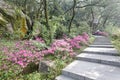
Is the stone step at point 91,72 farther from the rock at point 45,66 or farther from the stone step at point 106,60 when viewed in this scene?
the rock at point 45,66

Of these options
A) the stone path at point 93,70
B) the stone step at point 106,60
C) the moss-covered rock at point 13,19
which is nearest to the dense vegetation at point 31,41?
the moss-covered rock at point 13,19

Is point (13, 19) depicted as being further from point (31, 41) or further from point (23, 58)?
point (23, 58)

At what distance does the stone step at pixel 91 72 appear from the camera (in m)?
3.53

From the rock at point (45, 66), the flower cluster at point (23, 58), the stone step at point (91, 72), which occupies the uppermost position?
the flower cluster at point (23, 58)

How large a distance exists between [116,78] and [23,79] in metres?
2.63

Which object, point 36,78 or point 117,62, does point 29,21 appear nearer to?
point 36,78

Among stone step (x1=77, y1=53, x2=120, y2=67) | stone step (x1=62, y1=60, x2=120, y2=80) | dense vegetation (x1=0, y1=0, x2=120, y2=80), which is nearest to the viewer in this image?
stone step (x1=62, y1=60, x2=120, y2=80)

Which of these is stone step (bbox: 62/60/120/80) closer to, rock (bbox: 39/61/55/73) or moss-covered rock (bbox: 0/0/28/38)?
rock (bbox: 39/61/55/73)

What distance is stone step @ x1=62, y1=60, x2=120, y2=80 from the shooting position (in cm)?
353

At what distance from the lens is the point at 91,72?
386cm

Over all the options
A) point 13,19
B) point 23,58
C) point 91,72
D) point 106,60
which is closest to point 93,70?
point 91,72

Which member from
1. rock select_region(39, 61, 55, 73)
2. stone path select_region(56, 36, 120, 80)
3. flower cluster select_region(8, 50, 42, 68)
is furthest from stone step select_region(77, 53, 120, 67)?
flower cluster select_region(8, 50, 42, 68)

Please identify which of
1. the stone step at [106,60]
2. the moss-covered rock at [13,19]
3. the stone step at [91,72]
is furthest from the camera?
the moss-covered rock at [13,19]

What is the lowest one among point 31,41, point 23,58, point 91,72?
point 91,72
